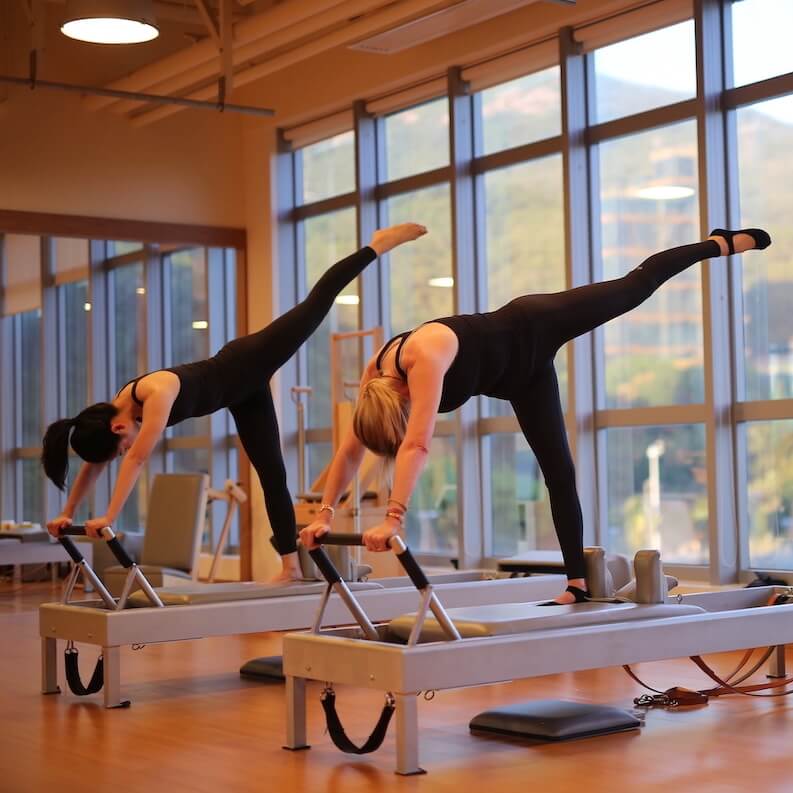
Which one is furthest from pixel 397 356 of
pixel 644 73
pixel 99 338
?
pixel 99 338

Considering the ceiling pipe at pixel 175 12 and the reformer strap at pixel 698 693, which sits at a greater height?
the ceiling pipe at pixel 175 12

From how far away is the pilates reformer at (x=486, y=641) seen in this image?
3.42 m

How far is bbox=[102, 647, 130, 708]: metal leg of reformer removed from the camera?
450 centimetres

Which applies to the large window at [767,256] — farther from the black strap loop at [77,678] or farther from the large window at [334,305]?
the black strap loop at [77,678]

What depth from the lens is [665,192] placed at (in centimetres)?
692

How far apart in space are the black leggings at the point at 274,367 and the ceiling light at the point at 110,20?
1.71 m

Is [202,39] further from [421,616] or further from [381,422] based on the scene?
[421,616]

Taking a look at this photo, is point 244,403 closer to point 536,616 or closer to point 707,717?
point 536,616

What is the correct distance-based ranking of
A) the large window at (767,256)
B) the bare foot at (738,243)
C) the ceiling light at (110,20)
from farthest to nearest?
1. the large window at (767,256)
2. the ceiling light at (110,20)
3. the bare foot at (738,243)

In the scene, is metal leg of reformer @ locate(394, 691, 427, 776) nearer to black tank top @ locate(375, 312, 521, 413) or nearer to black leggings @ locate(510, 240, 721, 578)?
black tank top @ locate(375, 312, 521, 413)

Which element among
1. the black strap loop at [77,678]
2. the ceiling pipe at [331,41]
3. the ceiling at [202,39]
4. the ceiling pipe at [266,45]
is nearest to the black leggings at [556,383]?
the black strap loop at [77,678]

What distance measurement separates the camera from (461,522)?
7984mm

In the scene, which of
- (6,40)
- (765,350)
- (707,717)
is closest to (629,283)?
(707,717)

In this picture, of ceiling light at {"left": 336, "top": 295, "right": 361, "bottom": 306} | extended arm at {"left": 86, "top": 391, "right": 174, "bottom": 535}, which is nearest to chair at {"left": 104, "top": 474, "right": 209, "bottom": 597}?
ceiling light at {"left": 336, "top": 295, "right": 361, "bottom": 306}
